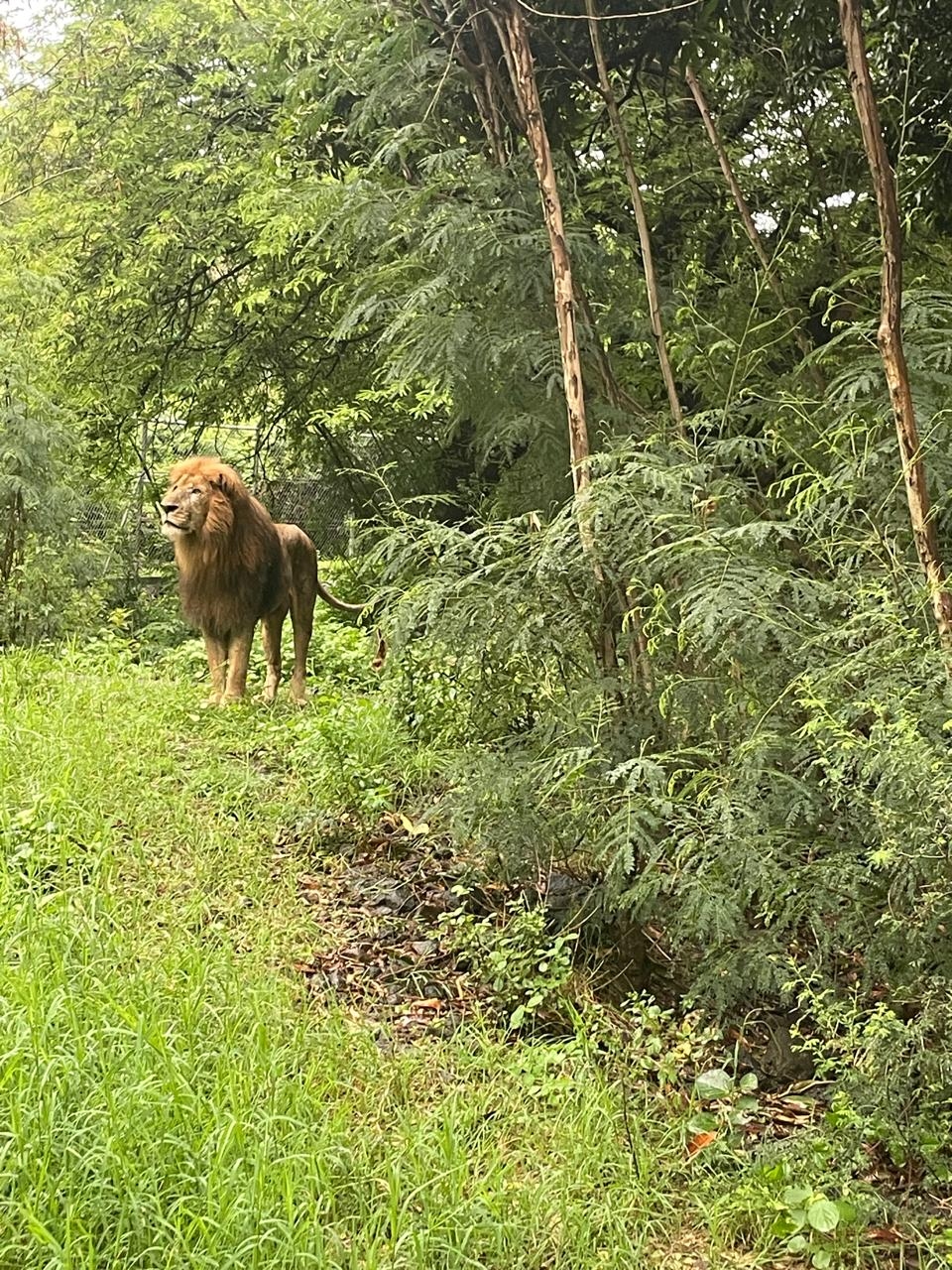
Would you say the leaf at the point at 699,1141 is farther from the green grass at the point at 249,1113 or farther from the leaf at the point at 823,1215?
the leaf at the point at 823,1215

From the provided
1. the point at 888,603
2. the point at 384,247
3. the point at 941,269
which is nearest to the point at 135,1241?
the point at 888,603

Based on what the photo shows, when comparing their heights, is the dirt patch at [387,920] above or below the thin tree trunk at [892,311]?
below

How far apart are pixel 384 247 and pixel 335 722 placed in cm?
197

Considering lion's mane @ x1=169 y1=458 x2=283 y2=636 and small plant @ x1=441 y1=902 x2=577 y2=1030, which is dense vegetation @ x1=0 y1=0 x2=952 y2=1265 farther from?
lion's mane @ x1=169 y1=458 x2=283 y2=636

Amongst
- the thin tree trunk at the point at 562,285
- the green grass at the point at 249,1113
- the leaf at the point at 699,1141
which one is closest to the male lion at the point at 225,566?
the green grass at the point at 249,1113

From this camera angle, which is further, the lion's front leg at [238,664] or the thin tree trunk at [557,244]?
the lion's front leg at [238,664]

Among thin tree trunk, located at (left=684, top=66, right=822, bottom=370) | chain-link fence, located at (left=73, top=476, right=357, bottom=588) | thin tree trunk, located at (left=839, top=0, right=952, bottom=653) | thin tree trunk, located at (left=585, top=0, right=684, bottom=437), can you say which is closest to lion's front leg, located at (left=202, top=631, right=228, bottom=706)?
thin tree trunk, located at (left=585, top=0, right=684, bottom=437)

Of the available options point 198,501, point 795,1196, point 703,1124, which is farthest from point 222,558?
point 795,1196

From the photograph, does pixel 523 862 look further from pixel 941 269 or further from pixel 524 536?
pixel 941 269

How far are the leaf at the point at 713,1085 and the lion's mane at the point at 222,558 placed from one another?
352 centimetres

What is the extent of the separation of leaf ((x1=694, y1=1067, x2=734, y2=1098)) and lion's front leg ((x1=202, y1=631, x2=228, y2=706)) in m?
3.51

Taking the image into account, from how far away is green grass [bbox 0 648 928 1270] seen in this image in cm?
204

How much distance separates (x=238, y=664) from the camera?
18.6 ft

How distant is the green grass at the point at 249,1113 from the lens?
2037 mm
